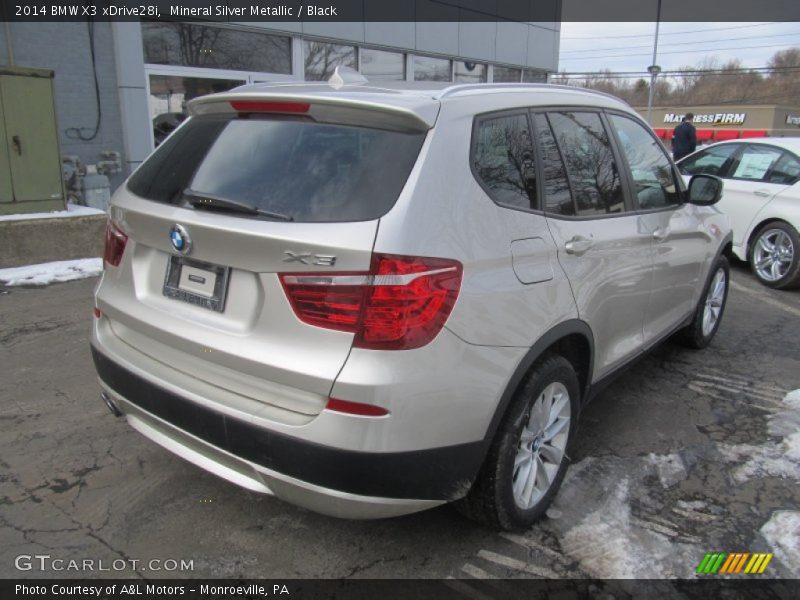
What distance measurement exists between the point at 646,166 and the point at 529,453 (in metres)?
1.97

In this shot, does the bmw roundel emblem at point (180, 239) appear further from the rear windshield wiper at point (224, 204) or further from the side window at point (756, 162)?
the side window at point (756, 162)

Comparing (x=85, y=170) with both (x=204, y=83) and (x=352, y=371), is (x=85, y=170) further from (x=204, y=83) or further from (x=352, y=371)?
(x=352, y=371)

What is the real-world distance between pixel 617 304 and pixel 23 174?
6.27 meters

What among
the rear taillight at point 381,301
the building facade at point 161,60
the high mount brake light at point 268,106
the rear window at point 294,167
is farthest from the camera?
the building facade at point 161,60

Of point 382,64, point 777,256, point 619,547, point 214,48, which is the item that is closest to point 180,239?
point 619,547

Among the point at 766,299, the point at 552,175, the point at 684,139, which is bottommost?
the point at 766,299

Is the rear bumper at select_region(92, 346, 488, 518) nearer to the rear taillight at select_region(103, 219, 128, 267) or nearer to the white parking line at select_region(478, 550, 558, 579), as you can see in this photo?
the white parking line at select_region(478, 550, 558, 579)

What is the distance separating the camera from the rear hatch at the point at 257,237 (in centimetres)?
197

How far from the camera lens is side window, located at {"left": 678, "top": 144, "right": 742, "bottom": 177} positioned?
7898 mm

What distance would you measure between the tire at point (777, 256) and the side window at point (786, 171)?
20.2 inches

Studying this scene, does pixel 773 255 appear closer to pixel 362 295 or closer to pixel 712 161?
pixel 712 161

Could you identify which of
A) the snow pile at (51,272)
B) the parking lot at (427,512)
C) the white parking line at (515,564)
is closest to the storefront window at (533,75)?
the snow pile at (51,272)

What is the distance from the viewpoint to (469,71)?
1409 centimetres

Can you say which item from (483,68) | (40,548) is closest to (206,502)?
(40,548)
